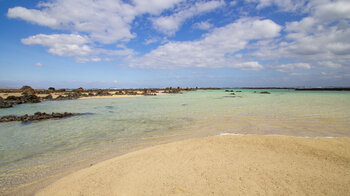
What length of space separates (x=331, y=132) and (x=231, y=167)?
244 inches

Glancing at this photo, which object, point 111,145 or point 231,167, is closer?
point 231,167

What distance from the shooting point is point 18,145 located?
5762mm

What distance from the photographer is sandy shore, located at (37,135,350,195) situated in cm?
286

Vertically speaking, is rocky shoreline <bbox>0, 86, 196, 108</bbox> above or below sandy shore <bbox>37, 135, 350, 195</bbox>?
above

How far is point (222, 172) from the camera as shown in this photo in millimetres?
3367

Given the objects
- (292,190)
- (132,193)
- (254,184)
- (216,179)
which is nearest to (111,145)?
(132,193)

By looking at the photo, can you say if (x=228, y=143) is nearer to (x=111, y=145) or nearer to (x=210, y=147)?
(x=210, y=147)

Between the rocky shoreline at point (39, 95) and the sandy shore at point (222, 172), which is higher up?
the rocky shoreline at point (39, 95)

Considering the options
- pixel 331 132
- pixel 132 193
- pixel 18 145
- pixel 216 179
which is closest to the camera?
pixel 132 193

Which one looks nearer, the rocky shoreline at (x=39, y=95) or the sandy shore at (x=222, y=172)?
the sandy shore at (x=222, y=172)

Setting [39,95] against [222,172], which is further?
[39,95]

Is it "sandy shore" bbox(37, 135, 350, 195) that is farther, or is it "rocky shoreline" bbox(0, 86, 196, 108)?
"rocky shoreline" bbox(0, 86, 196, 108)

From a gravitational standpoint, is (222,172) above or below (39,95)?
below

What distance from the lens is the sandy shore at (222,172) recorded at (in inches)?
112
